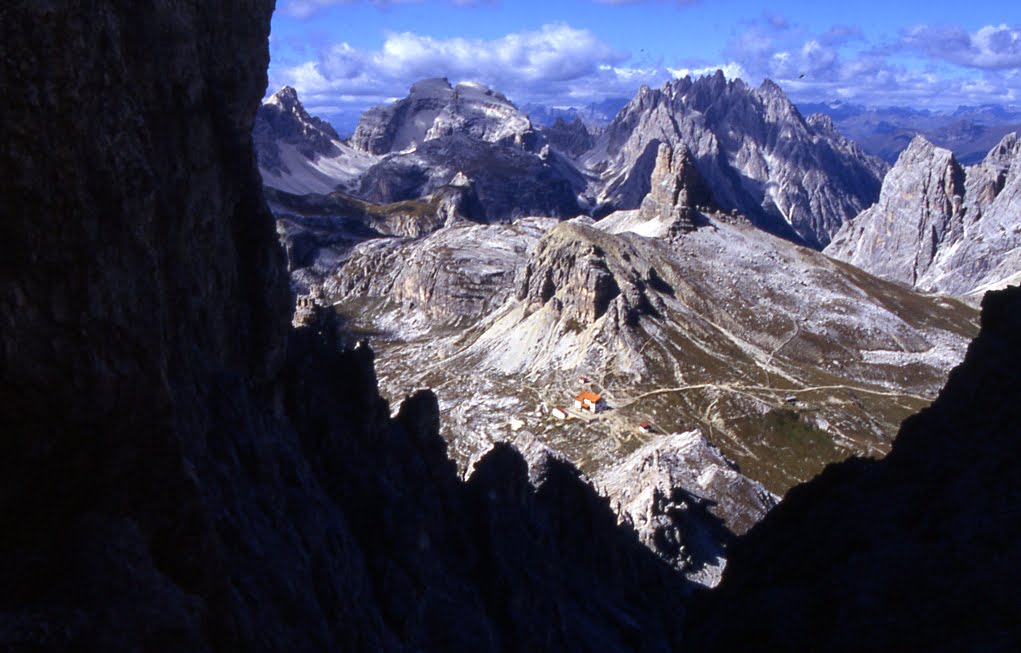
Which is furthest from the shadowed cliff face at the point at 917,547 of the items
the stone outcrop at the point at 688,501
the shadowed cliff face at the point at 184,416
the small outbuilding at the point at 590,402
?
the small outbuilding at the point at 590,402

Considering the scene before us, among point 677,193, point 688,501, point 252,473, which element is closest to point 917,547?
point 252,473

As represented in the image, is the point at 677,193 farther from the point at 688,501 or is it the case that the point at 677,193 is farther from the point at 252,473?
the point at 252,473

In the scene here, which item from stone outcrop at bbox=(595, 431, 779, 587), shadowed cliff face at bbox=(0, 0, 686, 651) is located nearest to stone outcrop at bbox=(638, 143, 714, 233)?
stone outcrop at bbox=(595, 431, 779, 587)

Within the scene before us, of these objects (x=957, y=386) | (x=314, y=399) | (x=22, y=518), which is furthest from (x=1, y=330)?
(x=957, y=386)

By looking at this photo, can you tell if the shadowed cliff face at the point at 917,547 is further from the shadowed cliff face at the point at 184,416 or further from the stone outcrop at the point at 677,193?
the stone outcrop at the point at 677,193

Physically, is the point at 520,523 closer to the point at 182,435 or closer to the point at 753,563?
the point at 753,563
